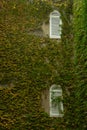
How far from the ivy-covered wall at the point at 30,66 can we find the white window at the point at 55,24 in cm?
24

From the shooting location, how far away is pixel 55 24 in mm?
15398

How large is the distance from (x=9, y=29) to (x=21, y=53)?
1.07 metres

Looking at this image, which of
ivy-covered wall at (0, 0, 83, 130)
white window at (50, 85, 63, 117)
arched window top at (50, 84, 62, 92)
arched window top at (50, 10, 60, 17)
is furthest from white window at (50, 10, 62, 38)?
white window at (50, 85, 63, 117)

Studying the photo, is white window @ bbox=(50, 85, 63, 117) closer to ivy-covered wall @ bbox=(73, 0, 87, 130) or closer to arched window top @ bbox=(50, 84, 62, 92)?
arched window top @ bbox=(50, 84, 62, 92)

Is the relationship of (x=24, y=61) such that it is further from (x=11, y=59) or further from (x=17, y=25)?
(x=17, y=25)

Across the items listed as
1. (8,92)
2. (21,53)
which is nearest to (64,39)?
(21,53)

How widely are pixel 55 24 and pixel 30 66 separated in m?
2.36

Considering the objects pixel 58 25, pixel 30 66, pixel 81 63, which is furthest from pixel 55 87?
pixel 58 25

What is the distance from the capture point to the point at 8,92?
538 inches

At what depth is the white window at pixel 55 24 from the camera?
1517 cm

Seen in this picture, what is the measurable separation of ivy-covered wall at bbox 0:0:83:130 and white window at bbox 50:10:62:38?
0.79 feet

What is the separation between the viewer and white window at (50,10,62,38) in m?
15.2

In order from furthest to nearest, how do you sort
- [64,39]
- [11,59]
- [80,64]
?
1. [64,39]
2. [11,59]
3. [80,64]

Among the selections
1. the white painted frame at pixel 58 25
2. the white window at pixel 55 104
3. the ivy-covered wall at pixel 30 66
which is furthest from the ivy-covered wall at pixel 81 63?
the white painted frame at pixel 58 25
